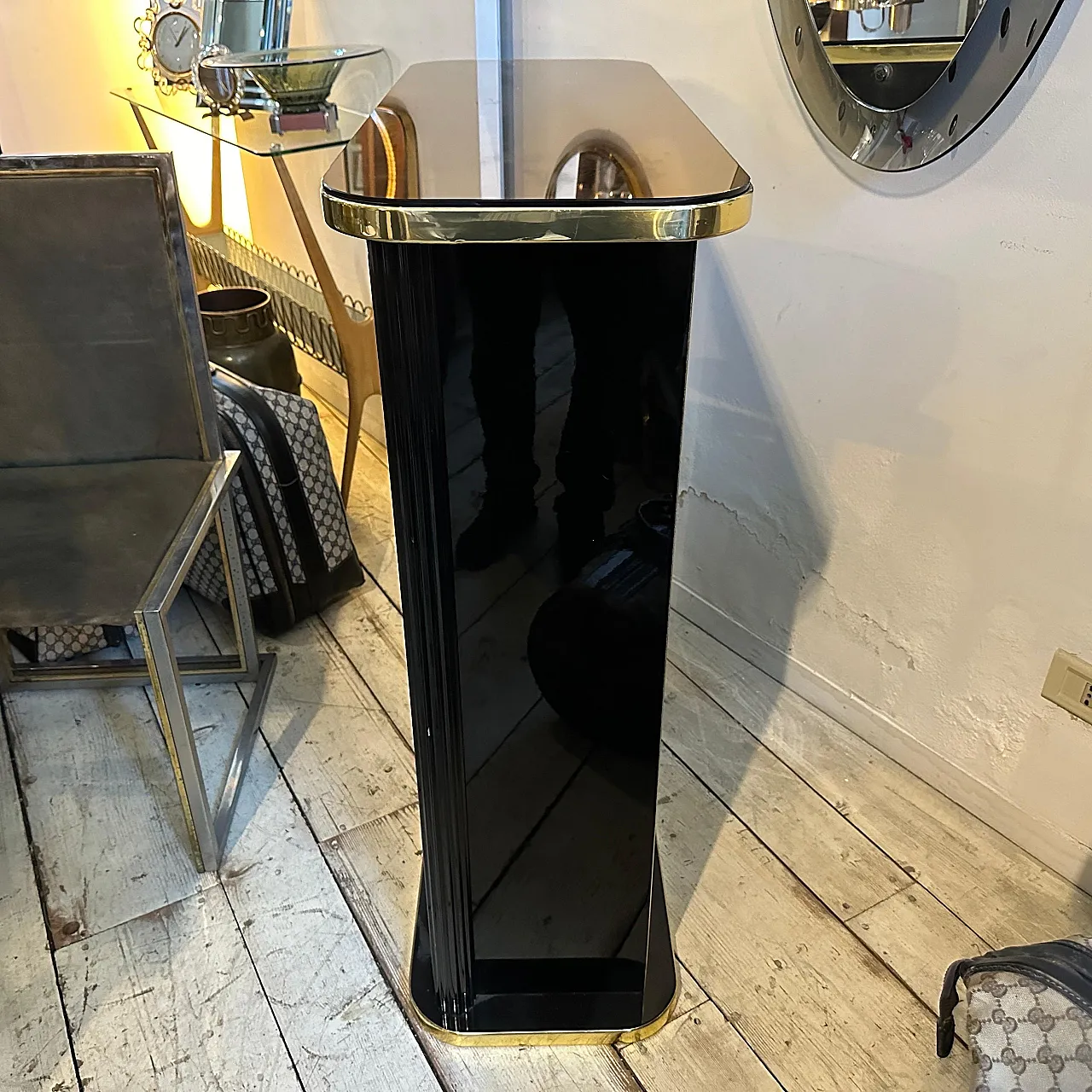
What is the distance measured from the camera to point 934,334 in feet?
4.11

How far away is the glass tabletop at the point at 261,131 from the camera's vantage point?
181cm

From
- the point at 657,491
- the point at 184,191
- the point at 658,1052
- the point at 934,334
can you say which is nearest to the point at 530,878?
the point at 658,1052

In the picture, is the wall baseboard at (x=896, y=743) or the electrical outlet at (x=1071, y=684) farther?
the wall baseboard at (x=896, y=743)

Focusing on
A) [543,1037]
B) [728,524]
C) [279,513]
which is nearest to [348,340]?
[279,513]

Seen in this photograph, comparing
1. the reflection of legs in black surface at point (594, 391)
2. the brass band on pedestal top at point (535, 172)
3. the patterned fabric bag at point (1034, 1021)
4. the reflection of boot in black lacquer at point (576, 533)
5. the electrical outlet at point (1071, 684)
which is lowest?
the patterned fabric bag at point (1034, 1021)

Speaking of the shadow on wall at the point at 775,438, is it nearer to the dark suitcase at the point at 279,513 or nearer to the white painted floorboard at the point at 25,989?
the dark suitcase at the point at 279,513

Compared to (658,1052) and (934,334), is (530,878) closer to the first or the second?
(658,1052)

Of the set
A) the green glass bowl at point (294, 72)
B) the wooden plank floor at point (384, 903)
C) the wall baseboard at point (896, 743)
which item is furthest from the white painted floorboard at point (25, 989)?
the green glass bowl at point (294, 72)

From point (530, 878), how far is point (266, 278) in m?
2.20

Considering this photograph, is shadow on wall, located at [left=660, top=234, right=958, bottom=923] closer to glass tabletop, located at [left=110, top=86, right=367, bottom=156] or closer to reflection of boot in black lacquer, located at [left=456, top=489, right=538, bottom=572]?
reflection of boot in black lacquer, located at [left=456, top=489, right=538, bottom=572]

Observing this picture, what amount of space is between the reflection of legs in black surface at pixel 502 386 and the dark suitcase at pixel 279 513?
96 centimetres

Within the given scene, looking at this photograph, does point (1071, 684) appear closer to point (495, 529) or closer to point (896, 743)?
point (896, 743)

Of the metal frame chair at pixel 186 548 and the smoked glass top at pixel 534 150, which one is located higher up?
the smoked glass top at pixel 534 150

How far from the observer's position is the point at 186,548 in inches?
50.1
